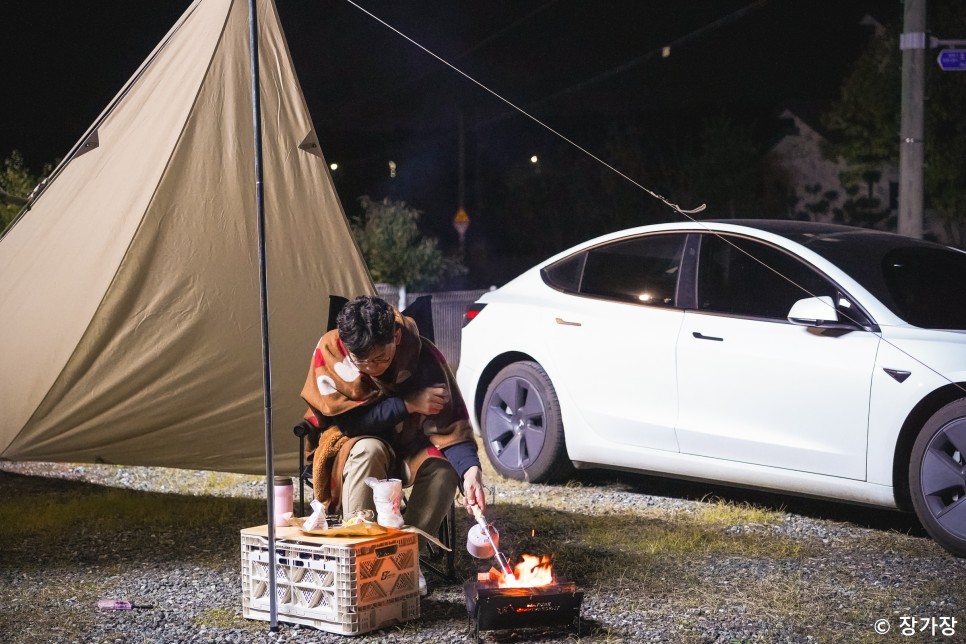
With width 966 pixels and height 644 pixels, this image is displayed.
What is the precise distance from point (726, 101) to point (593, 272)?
143 ft

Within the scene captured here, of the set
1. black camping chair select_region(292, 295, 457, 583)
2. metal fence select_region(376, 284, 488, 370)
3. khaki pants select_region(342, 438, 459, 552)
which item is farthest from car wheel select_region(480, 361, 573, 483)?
metal fence select_region(376, 284, 488, 370)

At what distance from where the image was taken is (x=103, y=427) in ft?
21.9

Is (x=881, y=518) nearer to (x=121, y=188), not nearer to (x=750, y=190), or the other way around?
(x=121, y=188)

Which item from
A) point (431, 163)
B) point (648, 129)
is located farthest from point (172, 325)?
point (431, 163)

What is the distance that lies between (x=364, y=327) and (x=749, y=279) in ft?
9.24

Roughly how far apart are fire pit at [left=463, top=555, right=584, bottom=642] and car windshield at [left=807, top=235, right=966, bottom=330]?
2.55 metres

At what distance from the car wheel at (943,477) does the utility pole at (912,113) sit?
4.57 m

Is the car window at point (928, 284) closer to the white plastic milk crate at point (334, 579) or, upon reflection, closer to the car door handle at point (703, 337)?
the car door handle at point (703, 337)

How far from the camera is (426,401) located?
16.9 feet

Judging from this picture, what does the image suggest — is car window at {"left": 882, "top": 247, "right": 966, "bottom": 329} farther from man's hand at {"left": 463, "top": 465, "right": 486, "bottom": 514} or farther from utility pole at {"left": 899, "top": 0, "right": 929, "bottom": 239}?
utility pole at {"left": 899, "top": 0, "right": 929, "bottom": 239}

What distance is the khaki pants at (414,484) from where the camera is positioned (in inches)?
195

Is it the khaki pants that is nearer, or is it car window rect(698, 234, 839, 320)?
the khaki pants

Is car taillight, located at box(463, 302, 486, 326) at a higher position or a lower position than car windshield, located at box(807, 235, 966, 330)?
lower

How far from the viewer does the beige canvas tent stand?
6637mm
